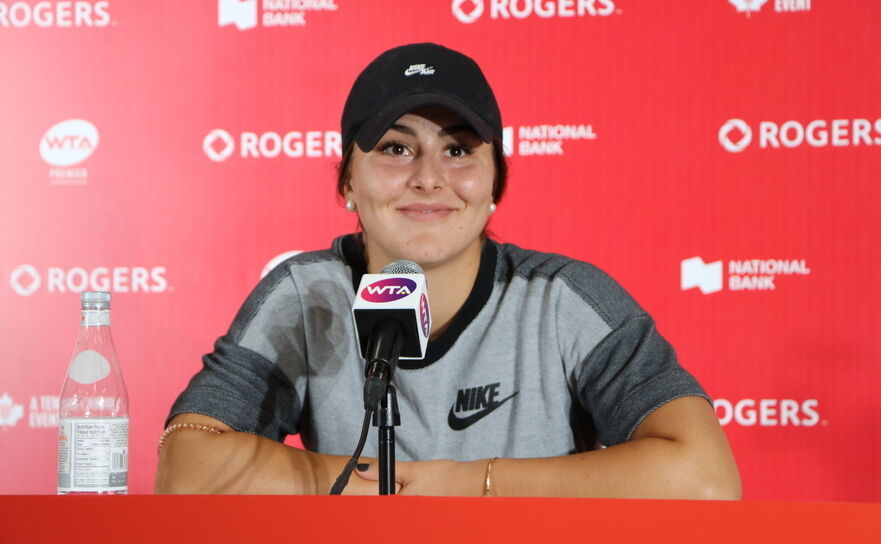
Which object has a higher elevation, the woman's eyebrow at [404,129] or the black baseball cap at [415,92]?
the black baseball cap at [415,92]

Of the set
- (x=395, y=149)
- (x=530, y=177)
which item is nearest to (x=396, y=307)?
(x=395, y=149)

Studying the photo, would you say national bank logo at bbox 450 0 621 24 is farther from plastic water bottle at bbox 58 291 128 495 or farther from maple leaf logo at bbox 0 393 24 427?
maple leaf logo at bbox 0 393 24 427

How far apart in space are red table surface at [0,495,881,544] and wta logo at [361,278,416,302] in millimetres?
339

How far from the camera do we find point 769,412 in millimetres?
2248

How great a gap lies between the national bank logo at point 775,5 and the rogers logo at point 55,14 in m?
1.66

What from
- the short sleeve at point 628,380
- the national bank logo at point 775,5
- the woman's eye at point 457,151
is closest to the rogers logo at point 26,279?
the woman's eye at point 457,151

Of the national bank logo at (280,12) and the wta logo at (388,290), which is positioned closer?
the wta logo at (388,290)

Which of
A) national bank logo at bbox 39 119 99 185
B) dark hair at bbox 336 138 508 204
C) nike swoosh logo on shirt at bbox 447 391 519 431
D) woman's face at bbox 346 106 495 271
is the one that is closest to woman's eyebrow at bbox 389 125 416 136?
woman's face at bbox 346 106 495 271

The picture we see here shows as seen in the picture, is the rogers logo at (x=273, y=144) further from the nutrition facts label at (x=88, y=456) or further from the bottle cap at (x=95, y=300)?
the nutrition facts label at (x=88, y=456)

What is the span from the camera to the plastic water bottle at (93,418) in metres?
1.09

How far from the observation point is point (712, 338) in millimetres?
2275

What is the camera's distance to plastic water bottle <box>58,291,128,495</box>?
3.57ft

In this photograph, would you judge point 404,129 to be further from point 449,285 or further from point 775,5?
point 775,5

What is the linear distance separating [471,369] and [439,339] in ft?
0.22
